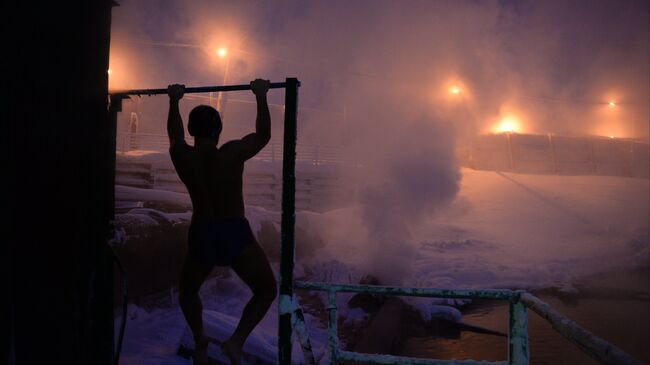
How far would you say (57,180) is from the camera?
2264 millimetres

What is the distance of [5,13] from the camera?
2004mm

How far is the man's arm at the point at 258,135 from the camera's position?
240cm

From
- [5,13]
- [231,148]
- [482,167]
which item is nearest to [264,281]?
[231,148]

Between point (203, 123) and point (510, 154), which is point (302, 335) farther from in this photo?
point (510, 154)

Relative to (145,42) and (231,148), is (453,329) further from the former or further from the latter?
(145,42)

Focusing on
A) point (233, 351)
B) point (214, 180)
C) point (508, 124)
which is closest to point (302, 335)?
point (233, 351)

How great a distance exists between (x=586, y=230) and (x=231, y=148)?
57.6ft

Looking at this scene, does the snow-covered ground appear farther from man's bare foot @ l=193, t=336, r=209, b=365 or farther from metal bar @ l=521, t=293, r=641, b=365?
metal bar @ l=521, t=293, r=641, b=365

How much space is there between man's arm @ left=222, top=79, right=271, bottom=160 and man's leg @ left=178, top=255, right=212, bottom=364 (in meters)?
→ 0.72

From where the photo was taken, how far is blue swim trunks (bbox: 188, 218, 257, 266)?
2365 millimetres

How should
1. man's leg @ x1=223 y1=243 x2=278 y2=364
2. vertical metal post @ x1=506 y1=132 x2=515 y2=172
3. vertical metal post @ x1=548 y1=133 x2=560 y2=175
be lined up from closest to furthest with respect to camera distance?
man's leg @ x1=223 y1=243 x2=278 y2=364, vertical metal post @ x1=506 y1=132 x2=515 y2=172, vertical metal post @ x1=548 y1=133 x2=560 y2=175

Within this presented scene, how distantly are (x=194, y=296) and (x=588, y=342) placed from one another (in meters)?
2.05

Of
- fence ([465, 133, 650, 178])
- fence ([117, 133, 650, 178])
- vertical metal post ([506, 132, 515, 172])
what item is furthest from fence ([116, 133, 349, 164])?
vertical metal post ([506, 132, 515, 172])

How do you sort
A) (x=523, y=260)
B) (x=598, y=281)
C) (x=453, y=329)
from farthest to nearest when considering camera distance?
(x=523, y=260) < (x=598, y=281) < (x=453, y=329)
